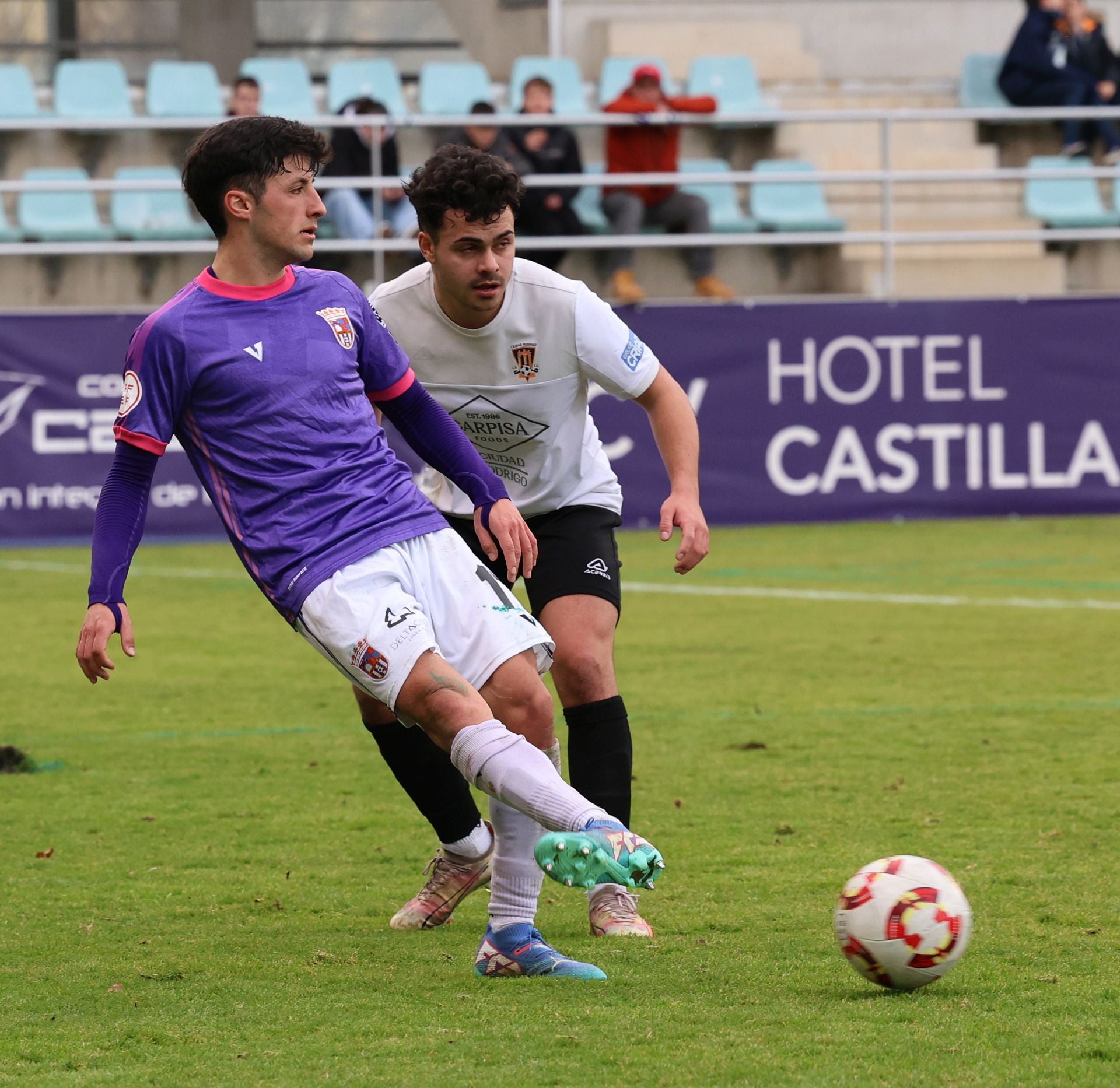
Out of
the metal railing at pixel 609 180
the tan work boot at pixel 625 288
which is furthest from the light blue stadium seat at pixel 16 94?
the tan work boot at pixel 625 288

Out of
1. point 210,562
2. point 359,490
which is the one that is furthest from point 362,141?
point 359,490

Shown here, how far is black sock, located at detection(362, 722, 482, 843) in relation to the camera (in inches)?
188

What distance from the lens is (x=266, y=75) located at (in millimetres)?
16828

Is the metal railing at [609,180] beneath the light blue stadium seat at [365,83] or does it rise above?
beneath

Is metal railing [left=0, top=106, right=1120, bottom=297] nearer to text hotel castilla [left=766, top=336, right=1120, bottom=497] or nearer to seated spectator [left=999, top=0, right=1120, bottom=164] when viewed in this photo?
text hotel castilla [left=766, top=336, right=1120, bottom=497]

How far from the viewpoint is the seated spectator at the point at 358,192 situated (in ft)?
48.0

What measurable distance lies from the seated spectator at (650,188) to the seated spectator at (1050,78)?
10.2 ft

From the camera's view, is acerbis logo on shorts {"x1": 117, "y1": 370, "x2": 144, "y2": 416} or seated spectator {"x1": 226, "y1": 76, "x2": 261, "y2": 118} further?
seated spectator {"x1": 226, "y1": 76, "x2": 261, "y2": 118}

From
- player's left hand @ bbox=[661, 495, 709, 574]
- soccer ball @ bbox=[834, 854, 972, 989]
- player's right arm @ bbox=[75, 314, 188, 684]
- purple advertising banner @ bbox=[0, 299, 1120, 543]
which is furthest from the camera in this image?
purple advertising banner @ bbox=[0, 299, 1120, 543]

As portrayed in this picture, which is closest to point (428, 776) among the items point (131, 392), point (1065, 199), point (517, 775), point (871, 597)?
point (517, 775)

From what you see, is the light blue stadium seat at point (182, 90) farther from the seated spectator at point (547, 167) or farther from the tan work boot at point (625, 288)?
the tan work boot at point (625, 288)

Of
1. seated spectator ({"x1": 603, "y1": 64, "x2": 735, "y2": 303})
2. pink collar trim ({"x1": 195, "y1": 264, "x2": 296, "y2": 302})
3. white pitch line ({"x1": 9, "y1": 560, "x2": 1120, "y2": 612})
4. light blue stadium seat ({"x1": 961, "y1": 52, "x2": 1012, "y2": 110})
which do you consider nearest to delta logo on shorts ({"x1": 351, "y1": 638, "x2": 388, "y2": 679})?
pink collar trim ({"x1": 195, "y1": 264, "x2": 296, "y2": 302})

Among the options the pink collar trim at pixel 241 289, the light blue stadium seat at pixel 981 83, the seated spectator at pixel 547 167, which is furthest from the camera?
the light blue stadium seat at pixel 981 83

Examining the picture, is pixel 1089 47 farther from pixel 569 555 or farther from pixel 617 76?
pixel 569 555
